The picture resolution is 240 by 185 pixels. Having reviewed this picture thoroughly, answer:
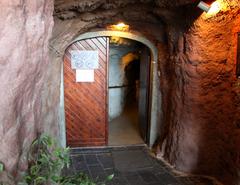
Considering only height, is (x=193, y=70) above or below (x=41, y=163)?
above

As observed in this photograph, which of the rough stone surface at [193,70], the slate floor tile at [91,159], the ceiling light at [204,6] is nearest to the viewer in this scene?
the ceiling light at [204,6]

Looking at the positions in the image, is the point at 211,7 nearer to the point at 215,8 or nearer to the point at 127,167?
the point at 215,8

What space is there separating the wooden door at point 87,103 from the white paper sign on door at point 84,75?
2.1 inches

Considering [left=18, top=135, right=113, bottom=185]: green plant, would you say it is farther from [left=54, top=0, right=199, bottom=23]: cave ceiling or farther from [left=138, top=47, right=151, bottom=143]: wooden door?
[left=138, top=47, right=151, bottom=143]: wooden door

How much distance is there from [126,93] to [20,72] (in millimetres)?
5729

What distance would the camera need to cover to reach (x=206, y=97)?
10.6ft

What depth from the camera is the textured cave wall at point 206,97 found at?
2.87 meters

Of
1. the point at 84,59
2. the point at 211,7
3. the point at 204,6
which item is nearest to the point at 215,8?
the point at 211,7

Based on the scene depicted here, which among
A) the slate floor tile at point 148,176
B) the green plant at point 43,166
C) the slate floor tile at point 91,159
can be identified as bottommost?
the slate floor tile at point 148,176

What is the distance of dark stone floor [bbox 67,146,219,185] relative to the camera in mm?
3215

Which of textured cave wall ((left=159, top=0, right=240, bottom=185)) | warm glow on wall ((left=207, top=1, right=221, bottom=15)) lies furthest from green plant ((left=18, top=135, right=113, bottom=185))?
warm glow on wall ((left=207, top=1, right=221, bottom=15))

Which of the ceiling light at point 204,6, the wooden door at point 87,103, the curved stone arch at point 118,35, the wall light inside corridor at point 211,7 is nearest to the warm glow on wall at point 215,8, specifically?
the wall light inside corridor at point 211,7

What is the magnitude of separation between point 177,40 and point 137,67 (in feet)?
13.2

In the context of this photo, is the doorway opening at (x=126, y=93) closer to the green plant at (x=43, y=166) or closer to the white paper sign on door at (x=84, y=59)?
the white paper sign on door at (x=84, y=59)
